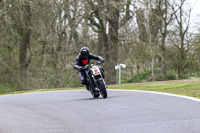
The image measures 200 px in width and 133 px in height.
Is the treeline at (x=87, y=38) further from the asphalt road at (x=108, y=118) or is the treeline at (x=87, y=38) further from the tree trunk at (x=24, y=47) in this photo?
the asphalt road at (x=108, y=118)

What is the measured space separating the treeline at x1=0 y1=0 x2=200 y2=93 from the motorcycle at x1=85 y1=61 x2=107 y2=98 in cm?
1374

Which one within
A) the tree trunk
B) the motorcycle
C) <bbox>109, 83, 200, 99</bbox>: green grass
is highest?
the tree trunk

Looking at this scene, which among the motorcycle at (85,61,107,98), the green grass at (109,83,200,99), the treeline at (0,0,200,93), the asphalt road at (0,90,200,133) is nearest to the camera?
the asphalt road at (0,90,200,133)

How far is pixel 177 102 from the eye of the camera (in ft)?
34.9

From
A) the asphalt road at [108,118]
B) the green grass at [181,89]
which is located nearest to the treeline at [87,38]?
the green grass at [181,89]

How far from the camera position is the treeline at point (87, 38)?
27848mm

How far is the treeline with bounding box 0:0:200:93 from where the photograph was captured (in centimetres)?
2785

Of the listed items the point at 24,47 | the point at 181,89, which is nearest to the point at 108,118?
the point at 181,89

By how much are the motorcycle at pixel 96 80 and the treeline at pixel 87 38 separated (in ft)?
45.1

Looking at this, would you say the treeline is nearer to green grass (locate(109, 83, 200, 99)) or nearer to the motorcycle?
green grass (locate(109, 83, 200, 99))

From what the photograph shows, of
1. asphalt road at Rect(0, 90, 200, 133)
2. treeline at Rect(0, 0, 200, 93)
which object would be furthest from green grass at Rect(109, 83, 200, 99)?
treeline at Rect(0, 0, 200, 93)

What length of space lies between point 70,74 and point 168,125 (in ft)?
73.9

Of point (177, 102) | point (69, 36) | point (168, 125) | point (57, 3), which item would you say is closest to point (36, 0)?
point (57, 3)

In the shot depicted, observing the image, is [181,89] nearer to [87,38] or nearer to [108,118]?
[108,118]
